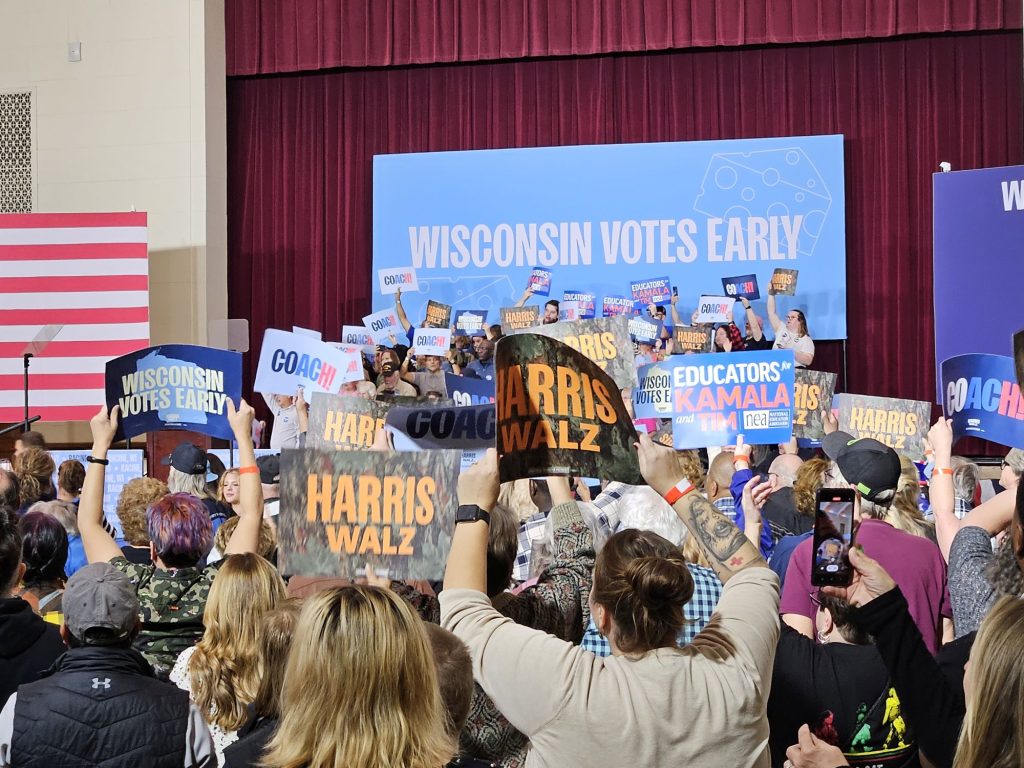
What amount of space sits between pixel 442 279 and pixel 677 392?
6.29 metres

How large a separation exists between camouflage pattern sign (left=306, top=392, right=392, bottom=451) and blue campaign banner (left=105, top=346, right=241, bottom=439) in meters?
1.38

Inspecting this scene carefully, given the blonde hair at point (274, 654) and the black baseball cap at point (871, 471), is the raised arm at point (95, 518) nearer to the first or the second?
the blonde hair at point (274, 654)

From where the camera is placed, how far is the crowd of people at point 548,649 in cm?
181

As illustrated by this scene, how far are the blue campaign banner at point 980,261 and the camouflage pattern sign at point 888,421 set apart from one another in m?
2.28

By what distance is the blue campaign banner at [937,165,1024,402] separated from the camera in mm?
8234

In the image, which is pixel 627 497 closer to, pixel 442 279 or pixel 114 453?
pixel 114 453

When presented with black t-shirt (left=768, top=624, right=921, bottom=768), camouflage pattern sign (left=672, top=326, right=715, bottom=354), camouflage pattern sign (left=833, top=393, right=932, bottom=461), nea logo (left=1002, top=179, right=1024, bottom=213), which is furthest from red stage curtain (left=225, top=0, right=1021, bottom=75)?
black t-shirt (left=768, top=624, right=921, bottom=768)

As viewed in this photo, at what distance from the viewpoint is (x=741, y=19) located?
1188cm

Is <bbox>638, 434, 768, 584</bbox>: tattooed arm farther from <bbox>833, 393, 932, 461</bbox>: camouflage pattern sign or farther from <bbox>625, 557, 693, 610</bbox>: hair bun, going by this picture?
<bbox>833, 393, 932, 461</bbox>: camouflage pattern sign

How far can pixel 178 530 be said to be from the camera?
10.7 ft

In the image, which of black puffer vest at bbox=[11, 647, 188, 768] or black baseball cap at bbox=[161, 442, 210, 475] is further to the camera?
black baseball cap at bbox=[161, 442, 210, 475]

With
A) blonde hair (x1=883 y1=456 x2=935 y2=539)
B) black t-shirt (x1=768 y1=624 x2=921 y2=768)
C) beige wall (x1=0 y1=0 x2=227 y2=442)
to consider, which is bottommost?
black t-shirt (x1=768 y1=624 x2=921 y2=768)

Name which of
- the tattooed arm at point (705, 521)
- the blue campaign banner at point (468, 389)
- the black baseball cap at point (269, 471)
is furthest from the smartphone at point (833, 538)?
the black baseball cap at point (269, 471)

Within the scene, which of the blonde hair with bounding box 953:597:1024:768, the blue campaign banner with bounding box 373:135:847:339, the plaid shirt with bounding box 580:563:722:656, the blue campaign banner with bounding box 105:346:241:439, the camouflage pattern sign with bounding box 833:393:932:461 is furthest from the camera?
the blue campaign banner with bounding box 373:135:847:339
